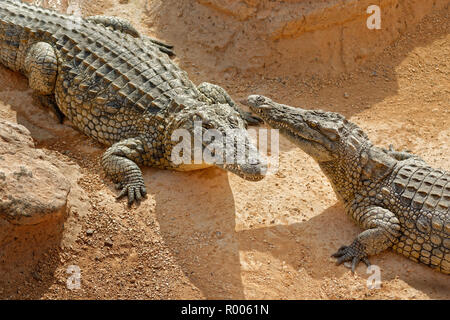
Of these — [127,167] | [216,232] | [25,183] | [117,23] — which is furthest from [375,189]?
[117,23]

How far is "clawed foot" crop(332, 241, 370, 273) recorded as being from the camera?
5.12m

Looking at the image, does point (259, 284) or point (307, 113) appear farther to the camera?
point (307, 113)

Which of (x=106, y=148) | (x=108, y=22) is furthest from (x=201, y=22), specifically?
(x=106, y=148)

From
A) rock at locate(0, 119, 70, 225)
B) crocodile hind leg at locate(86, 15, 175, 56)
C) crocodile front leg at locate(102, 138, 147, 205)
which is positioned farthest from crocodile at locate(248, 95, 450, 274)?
crocodile hind leg at locate(86, 15, 175, 56)

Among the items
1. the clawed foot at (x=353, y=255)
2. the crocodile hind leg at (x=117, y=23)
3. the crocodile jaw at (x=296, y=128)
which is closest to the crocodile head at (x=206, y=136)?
the crocodile jaw at (x=296, y=128)

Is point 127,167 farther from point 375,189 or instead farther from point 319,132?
point 375,189

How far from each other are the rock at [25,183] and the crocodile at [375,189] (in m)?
2.62

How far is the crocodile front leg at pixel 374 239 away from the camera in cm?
514

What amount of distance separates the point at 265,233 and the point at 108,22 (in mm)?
4320

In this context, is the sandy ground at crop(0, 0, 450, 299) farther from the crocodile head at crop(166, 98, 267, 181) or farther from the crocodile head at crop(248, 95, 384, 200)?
the crocodile head at crop(248, 95, 384, 200)

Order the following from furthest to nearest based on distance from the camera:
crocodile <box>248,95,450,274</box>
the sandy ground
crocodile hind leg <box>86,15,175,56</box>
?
crocodile hind leg <box>86,15,175,56</box>
crocodile <box>248,95,450,274</box>
the sandy ground

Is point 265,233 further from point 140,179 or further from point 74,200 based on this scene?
point 74,200

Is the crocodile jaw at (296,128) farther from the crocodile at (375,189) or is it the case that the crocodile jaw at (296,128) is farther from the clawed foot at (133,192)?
the clawed foot at (133,192)

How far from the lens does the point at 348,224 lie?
5664 mm
